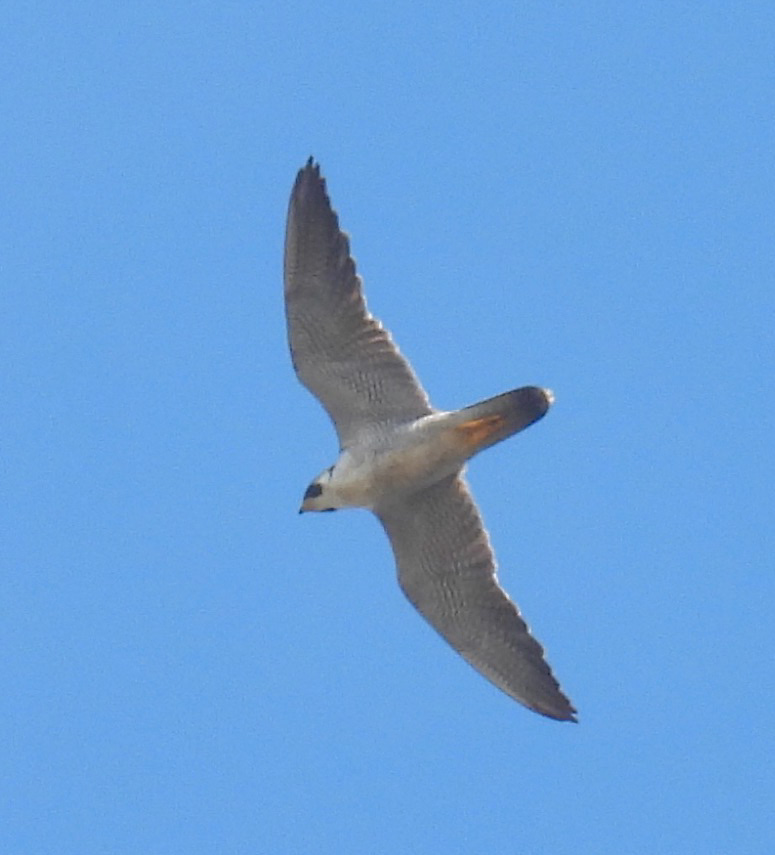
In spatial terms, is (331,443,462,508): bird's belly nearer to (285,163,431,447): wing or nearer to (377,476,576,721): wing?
(377,476,576,721): wing

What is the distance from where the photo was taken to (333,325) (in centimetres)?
1731

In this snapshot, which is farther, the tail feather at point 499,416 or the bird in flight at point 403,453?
the bird in flight at point 403,453

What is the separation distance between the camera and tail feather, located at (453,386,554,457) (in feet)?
55.0

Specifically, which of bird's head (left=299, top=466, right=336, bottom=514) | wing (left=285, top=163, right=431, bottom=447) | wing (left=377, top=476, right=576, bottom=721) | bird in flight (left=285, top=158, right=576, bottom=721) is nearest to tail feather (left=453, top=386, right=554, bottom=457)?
bird in flight (left=285, top=158, right=576, bottom=721)

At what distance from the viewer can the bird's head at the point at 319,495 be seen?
1769cm

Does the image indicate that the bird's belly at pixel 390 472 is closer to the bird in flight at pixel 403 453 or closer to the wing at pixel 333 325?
the bird in flight at pixel 403 453

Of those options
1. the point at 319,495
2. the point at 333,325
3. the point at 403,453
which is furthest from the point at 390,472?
the point at 333,325

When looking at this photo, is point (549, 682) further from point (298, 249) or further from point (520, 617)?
point (298, 249)

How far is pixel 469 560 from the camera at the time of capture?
1772cm

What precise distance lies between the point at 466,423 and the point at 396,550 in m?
1.31

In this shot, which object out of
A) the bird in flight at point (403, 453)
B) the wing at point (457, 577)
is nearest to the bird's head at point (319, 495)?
the bird in flight at point (403, 453)

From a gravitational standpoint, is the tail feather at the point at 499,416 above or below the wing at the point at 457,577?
above

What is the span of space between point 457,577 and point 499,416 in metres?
1.46

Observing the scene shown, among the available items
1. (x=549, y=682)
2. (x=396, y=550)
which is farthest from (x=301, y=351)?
(x=549, y=682)
